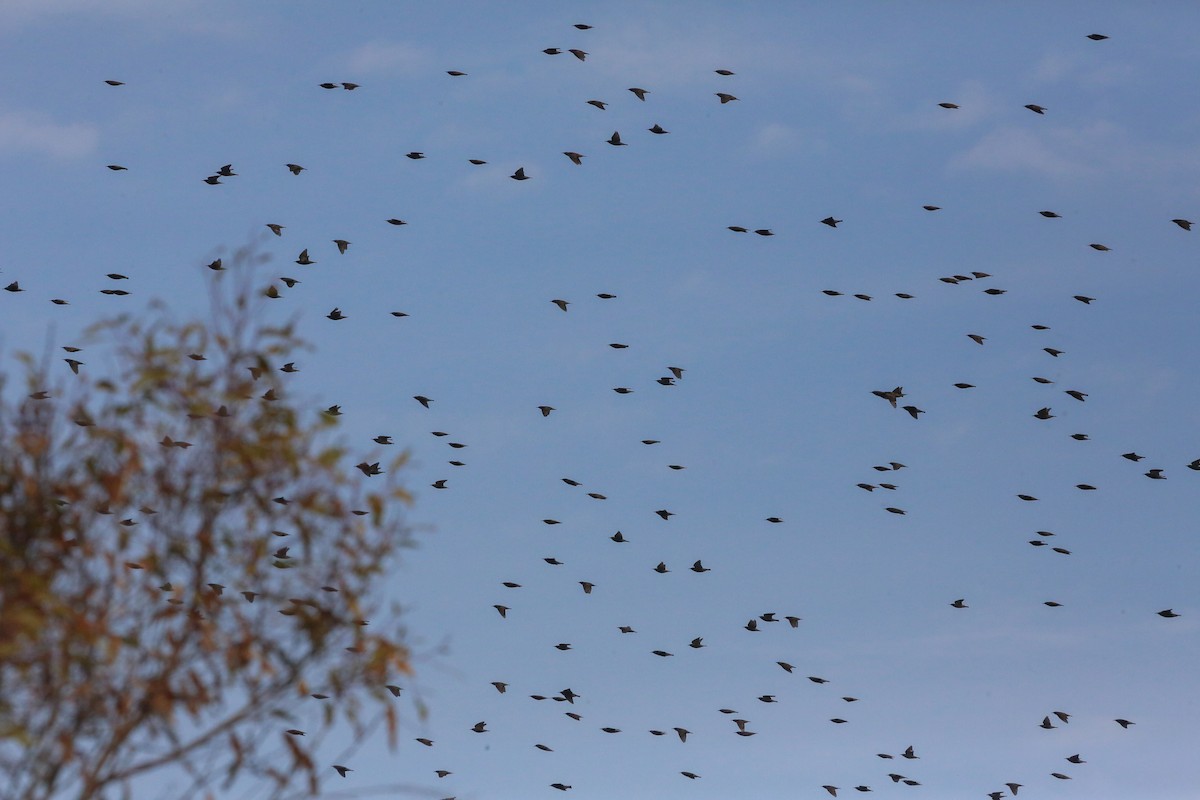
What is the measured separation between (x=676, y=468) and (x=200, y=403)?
19325mm

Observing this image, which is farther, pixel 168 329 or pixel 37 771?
pixel 168 329

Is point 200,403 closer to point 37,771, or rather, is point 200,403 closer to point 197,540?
point 197,540

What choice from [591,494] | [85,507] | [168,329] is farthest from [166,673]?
[591,494]

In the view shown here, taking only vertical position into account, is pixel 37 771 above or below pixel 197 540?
below

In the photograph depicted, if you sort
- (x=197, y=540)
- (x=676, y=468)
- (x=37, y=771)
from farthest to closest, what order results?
(x=676, y=468), (x=197, y=540), (x=37, y=771)

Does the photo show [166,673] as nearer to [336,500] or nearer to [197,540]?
[197,540]

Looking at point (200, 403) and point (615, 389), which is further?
point (615, 389)

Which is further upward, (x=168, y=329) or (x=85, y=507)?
(x=168, y=329)

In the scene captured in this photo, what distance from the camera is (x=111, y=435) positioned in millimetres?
14695

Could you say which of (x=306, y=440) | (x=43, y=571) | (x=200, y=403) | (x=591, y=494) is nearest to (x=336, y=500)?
(x=306, y=440)

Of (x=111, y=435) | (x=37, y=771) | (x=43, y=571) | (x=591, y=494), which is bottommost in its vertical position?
(x=591, y=494)

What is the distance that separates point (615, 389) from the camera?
33.8 m

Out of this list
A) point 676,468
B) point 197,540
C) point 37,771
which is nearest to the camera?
point 37,771

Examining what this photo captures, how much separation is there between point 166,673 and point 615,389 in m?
20.3
